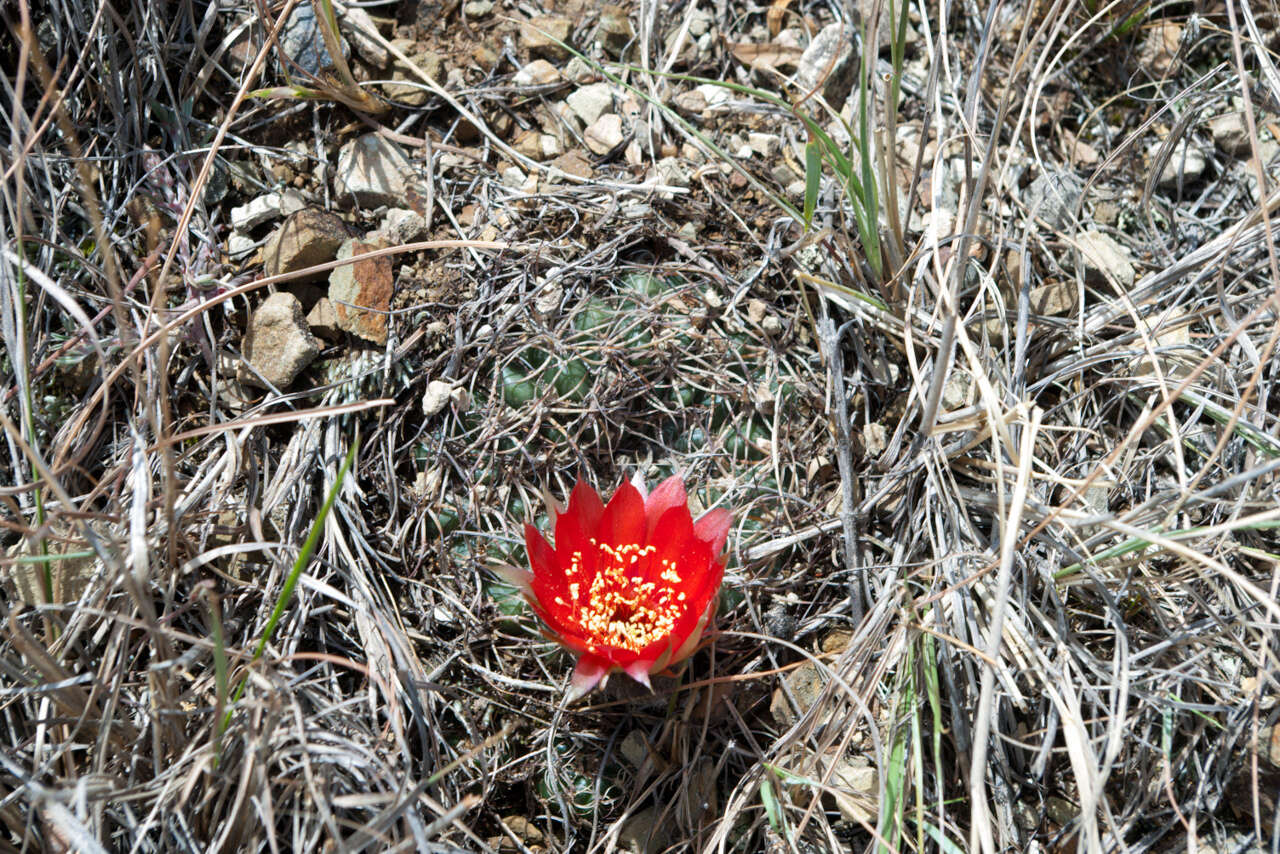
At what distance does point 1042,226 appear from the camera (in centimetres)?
226

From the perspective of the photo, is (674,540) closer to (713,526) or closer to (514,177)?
(713,526)

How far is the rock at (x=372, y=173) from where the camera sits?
7.23ft

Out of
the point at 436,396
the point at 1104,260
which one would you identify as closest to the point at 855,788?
the point at 436,396

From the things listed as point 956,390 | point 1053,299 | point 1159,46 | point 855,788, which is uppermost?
point 1159,46

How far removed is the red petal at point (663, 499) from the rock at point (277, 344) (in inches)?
30.5

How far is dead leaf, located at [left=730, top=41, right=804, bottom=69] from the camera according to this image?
239 centimetres

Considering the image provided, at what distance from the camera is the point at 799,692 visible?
6.13 ft

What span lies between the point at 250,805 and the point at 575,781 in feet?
1.87

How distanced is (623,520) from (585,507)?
0.08 m

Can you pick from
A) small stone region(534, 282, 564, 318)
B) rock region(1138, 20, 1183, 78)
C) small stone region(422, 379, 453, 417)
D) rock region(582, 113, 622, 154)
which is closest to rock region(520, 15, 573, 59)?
rock region(582, 113, 622, 154)

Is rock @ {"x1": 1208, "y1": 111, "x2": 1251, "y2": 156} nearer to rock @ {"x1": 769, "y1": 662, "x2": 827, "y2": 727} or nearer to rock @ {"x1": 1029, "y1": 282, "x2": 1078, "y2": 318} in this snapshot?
rock @ {"x1": 1029, "y1": 282, "x2": 1078, "y2": 318}

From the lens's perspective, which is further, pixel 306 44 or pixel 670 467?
pixel 306 44

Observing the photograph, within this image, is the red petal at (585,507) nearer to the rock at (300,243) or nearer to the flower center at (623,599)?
the flower center at (623,599)

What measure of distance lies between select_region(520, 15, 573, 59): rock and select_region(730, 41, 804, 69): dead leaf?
16.0 inches
